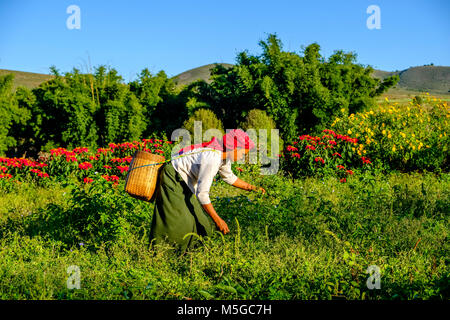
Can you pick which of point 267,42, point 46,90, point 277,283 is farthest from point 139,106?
point 277,283

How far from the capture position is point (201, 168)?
3.06m

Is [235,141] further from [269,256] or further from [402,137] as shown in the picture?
[402,137]

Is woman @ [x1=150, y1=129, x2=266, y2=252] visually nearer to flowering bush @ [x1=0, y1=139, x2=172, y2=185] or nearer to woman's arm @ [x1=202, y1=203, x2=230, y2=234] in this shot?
woman's arm @ [x1=202, y1=203, x2=230, y2=234]

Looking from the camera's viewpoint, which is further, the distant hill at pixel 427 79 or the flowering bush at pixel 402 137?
the distant hill at pixel 427 79

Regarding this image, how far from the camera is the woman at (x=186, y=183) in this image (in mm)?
3090

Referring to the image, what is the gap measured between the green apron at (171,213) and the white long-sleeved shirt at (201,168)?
7cm

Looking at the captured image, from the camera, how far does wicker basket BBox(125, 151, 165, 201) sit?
3.21 metres

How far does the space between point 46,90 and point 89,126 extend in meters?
1.68

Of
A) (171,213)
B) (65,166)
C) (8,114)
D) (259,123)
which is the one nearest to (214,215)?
(171,213)

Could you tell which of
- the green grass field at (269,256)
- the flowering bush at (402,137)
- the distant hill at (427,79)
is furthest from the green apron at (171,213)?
the distant hill at (427,79)

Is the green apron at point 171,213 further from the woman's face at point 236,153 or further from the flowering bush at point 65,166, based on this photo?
the flowering bush at point 65,166

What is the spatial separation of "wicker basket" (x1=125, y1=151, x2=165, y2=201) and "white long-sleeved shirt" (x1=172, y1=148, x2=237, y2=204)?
21 centimetres

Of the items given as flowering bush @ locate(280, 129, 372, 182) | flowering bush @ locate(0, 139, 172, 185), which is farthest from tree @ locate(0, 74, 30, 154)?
Answer: flowering bush @ locate(280, 129, 372, 182)
